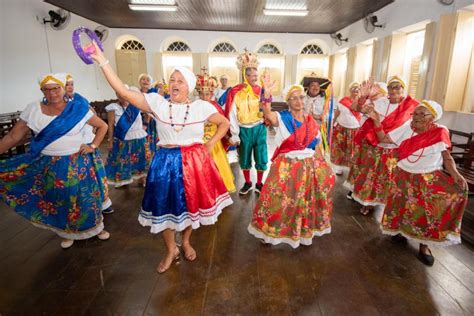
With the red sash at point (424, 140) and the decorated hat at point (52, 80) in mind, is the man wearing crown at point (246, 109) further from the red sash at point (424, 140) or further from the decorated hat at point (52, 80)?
the decorated hat at point (52, 80)

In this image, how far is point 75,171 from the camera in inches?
94.6

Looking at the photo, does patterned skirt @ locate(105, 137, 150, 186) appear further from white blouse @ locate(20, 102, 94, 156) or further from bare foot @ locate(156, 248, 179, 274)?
bare foot @ locate(156, 248, 179, 274)

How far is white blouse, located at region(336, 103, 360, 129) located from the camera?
13.5ft

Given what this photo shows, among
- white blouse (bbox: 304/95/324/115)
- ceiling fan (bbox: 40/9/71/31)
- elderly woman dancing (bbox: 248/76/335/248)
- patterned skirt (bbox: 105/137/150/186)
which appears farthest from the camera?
ceiling fan (bbox: 40/9/71/31)

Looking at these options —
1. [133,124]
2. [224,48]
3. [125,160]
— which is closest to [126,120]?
[133,124]

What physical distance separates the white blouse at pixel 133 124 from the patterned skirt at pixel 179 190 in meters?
2.00

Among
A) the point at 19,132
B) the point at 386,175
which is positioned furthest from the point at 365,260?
the point at 19,132

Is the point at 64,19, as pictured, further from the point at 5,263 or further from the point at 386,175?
the point at 386,175

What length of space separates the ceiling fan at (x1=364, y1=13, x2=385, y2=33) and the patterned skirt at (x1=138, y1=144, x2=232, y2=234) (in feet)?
24.5

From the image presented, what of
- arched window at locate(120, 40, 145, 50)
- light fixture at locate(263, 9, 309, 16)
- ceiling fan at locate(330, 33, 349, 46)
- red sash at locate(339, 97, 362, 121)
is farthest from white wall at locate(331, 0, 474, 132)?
arched window at locate(120, 40, 145, 50)

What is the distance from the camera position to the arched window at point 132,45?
10797 millimetres

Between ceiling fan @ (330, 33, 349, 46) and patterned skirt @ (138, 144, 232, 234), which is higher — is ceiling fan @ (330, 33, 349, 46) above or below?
above

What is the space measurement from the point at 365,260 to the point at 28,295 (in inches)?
106

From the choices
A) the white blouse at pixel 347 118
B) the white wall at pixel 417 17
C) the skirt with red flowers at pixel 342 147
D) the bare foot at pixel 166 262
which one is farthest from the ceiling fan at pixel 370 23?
the bare foot at pixel 166 262
